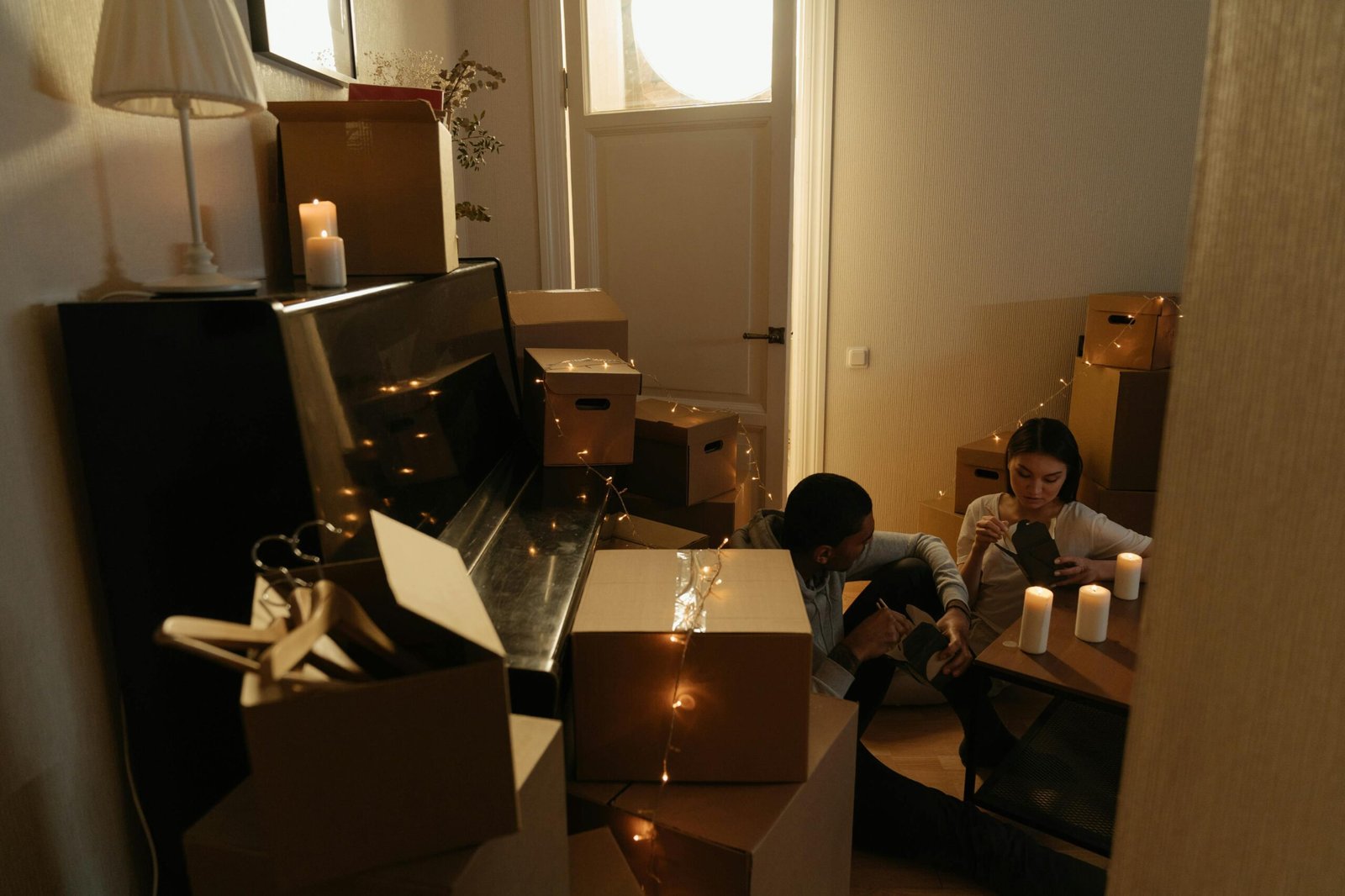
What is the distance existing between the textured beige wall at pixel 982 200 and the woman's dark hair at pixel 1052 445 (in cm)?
96

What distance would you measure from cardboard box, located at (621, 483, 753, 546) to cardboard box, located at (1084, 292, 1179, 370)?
1447 millimetres

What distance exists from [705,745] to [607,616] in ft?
0.77

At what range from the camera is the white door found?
10.2 ft

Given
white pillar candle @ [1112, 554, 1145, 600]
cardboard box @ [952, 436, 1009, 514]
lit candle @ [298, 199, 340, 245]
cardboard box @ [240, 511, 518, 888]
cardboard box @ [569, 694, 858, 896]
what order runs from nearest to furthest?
cardboard box @ [240, 511, 518, 888]
cardboard box @ [569, 694, 858, 896]
lit candle @ [298, 199, 340, 245]
white pillar candle @ [1112, 554, 1145, 600]
cardboard box @ [952, 436, 1009, 514]

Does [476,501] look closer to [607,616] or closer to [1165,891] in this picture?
[607,616]

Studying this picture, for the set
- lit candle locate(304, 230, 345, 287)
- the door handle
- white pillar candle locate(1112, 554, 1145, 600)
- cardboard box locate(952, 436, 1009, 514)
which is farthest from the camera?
the door handle

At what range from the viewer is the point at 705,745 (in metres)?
1.30

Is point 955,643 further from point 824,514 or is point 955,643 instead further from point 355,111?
point 355,111

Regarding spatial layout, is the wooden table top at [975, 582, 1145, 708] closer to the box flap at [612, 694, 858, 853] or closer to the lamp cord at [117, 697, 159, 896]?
the box flap at [612, 694, 858, 853]

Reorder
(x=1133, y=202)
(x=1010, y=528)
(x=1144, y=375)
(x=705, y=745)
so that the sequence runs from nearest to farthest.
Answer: (x=705, y=745), (x=1010, y=528), (x=1144, y=375), (x=1133, y=202)

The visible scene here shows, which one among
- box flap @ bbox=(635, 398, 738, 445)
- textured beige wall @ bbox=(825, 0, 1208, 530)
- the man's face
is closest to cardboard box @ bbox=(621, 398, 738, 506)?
box flap @ bbox=(635, 398, 738, 445)

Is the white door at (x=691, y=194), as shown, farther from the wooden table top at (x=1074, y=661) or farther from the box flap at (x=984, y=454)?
the wooden table top at (x=1074, y=661)

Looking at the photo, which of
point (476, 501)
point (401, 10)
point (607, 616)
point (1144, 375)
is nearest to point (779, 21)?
point (401, 10)

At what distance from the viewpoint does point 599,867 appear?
1.26 m
